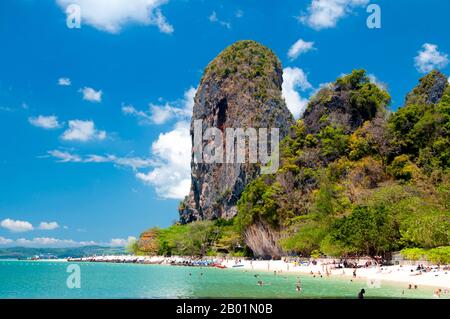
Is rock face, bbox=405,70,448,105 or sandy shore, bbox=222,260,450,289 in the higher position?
rock face, bbox=405,70,448,105

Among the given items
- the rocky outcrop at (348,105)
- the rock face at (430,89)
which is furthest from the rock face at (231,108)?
the rock face at (430,89)

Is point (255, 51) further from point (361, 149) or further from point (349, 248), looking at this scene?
point (349, 248)

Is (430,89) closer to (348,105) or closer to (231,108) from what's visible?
(348,105)

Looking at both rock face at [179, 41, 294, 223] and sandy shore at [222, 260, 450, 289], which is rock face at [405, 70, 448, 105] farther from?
rock face at [179, 41, 294, 223]

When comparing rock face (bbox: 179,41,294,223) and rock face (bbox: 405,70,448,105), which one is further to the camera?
rock face (bbox: 179,41,294,223)

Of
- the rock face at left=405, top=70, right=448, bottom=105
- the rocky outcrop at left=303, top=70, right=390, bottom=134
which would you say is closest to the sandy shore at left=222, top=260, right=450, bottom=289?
the rocky outcrop at left=303, top=70, right=390, bottom=134

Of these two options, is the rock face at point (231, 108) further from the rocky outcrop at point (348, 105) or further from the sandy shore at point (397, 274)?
the sandy shore at point (397, 274)

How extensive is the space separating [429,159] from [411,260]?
699 inches

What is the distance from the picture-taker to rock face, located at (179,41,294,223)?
94188 mm

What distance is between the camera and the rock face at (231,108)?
9419cm

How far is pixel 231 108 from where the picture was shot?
98938 mm

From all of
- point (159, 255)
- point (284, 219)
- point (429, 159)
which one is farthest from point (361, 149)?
point (159, 255)
